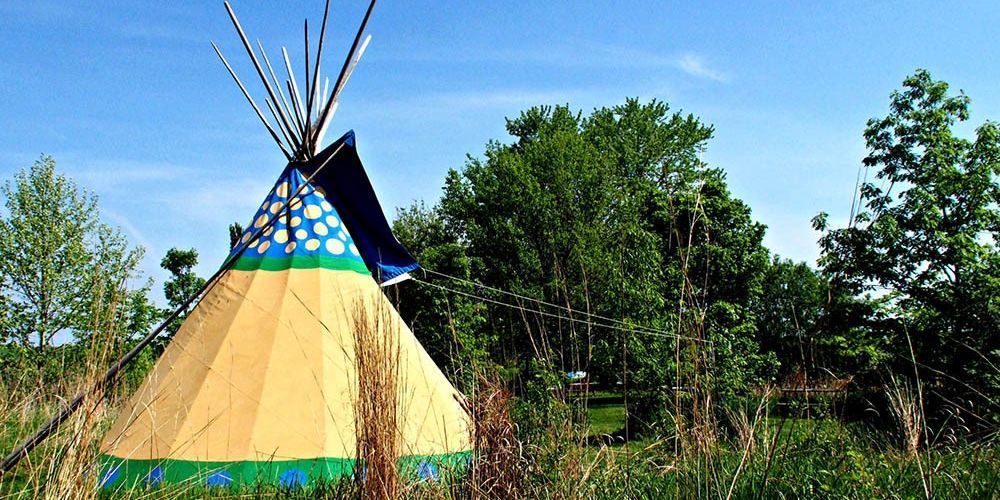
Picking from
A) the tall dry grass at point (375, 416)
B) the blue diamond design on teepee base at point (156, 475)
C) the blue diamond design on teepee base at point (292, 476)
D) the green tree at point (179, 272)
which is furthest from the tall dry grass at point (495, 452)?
the green tree at point (179, 272)

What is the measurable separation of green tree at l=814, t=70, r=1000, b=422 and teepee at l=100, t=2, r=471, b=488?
687 cm

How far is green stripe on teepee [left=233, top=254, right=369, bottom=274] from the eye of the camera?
211 inches

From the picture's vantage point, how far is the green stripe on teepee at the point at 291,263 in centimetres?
535

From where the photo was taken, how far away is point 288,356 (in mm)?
4883

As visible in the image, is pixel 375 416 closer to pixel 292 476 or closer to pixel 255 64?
pixel 292 476

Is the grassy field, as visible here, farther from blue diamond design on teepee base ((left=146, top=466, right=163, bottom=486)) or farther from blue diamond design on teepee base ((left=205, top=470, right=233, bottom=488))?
blue diamond design on teepee base ((left=146, top=466, right=163, bottom=486))

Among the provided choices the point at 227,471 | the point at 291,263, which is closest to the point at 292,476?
the point at 227,471

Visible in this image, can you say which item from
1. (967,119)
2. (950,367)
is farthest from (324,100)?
(967,119)

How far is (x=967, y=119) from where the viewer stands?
12273mm

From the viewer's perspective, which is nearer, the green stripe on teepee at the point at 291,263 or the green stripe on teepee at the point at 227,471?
the green stripe on teepee at the point at 227,471

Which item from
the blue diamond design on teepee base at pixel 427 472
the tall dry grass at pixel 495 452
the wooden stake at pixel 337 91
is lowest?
the blue diamond design on teepee base at pixel 427 472

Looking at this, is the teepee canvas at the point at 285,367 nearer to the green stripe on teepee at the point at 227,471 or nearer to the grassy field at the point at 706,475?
the green stripe on teepee at the point at 227,471

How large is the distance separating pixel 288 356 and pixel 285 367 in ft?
0.28

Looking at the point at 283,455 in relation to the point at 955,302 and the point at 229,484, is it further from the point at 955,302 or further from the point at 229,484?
the point at 955,302
